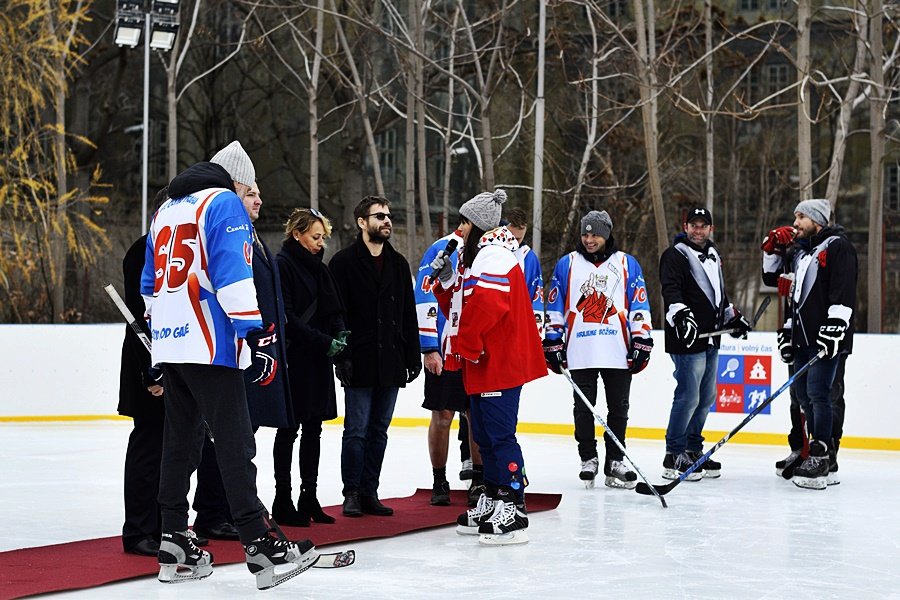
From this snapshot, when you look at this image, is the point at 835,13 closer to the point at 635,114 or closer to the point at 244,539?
the point at 635,114

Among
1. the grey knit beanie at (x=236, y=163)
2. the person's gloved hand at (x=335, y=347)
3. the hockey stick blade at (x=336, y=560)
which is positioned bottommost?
the hockey stick blade at (x=336, y=560)

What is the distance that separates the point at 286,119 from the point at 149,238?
21.9 meters

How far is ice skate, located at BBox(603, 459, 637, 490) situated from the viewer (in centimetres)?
738

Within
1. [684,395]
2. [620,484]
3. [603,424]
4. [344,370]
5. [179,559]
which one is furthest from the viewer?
[684,395]

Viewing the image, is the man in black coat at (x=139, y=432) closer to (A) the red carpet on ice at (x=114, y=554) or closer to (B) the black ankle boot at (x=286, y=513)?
(A) the red carpet on ice at (x=114, y=554)

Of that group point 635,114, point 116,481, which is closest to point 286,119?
point 635,114

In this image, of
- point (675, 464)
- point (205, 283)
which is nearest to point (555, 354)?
point (675, 464)

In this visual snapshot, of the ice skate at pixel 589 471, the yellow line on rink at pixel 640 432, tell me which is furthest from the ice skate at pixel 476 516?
the yellow line on rink at pixel 640 432

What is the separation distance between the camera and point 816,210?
24.9 feet

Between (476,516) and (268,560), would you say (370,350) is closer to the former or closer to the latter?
(476,516)

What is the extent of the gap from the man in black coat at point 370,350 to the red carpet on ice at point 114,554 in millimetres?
221

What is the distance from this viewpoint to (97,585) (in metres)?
4.50

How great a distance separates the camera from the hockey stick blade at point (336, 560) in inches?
194

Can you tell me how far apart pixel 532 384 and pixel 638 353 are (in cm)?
366
